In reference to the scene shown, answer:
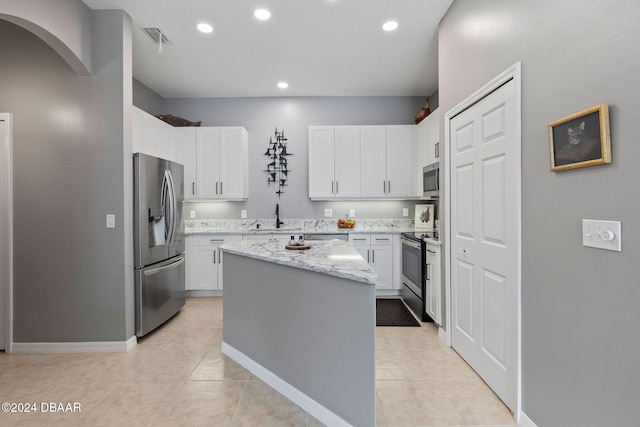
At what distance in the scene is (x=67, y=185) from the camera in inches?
104

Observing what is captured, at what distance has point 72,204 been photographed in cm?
264

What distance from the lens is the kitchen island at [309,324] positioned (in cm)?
156

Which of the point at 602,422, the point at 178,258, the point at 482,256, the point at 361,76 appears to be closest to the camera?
the point at 602,422

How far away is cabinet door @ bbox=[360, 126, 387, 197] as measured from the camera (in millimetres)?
4410

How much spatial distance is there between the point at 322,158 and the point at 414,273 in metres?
2.09

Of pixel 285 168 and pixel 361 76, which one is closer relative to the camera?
pixel 361 76

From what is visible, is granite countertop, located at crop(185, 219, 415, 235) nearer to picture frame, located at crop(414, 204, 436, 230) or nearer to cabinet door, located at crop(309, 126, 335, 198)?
picture frame, located at crop(414, 204, 436, 230)

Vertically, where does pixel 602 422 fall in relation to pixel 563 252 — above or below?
below

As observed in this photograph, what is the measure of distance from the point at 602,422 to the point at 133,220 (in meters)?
3.35

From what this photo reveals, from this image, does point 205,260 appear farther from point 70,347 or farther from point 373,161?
point 373,161

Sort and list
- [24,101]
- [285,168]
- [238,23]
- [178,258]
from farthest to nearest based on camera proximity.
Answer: [285,168] → [178,258] → [238,23] → [24,101]

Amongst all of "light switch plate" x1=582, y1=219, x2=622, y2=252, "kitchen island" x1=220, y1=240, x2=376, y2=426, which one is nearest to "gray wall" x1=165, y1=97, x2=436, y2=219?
"kitchen island" x1=220, y1=240, x2=376, y2=426

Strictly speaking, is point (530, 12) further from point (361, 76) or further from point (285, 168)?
point (285, 168)

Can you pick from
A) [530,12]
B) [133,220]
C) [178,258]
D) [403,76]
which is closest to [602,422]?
[530,12]
